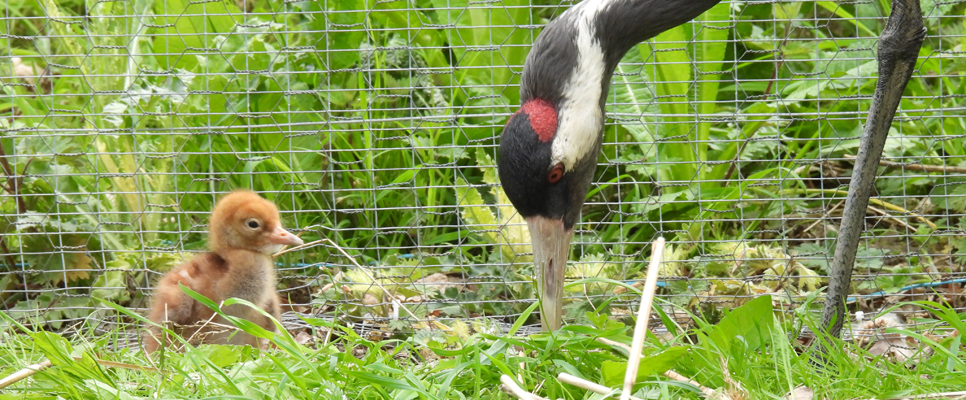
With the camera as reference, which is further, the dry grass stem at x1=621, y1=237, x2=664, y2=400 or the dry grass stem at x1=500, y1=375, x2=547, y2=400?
the dry grass stem at x1=500, y1=375, x2=547, y2=400

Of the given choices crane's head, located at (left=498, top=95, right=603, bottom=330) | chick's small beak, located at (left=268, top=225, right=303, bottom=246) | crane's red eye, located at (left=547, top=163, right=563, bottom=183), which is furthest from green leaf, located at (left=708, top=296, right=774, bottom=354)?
chick's small beak, located at (left=268, top=225, right=303, bottom=246)

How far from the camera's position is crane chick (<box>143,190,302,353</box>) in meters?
2.96

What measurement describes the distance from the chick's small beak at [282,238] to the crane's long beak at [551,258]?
938 millimetres

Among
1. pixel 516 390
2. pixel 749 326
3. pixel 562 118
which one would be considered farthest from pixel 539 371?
pixel 562 118

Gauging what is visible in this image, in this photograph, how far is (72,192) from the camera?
11.9 feet

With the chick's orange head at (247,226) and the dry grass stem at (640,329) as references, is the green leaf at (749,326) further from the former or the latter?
the chick's orange head at (247,226)

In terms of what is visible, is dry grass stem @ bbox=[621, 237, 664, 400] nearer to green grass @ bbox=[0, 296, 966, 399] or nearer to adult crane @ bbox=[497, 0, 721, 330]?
green grass @ bbox=[0, 296, 966, 399]

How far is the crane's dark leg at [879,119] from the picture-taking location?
2.59 meters

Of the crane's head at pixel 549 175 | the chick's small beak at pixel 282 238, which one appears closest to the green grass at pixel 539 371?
the crane's head at pixel 549 175

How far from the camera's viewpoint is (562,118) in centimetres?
252

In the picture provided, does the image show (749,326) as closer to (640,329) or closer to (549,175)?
(640,329)

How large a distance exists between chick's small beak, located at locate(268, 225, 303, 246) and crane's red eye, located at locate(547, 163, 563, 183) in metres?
1.05

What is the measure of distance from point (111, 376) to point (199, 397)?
390 mm

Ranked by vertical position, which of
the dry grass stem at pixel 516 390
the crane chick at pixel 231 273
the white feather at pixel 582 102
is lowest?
the crane chick at pixel 231 273
